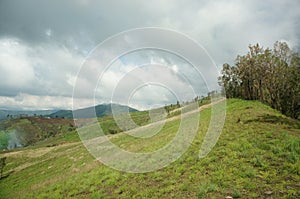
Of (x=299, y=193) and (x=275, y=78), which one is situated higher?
(x=275, y=78)

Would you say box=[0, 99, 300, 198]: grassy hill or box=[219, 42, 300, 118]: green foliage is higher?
box=[219, 42, 300, 118]: green foliage

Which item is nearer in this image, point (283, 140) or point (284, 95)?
point (283, 140)

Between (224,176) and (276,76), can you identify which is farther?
(276,76)

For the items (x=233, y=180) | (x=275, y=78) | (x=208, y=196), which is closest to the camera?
(x=208, y=196)

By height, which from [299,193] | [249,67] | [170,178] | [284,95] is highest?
[249,67]

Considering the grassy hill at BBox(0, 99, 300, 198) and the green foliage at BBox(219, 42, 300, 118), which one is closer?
the grassy hill at BBox(0, 99, 300, 198)

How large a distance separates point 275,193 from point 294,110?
175ft

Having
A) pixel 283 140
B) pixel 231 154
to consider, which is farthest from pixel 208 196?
pixel 283 140

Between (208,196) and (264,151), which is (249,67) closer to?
(264,151)

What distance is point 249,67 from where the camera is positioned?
198 ft

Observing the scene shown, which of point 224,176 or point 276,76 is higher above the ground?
point 276,76

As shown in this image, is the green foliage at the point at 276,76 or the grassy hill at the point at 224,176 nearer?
the grassy hill at the point at 224,176

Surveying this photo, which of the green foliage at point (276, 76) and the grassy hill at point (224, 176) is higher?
the green foliage at point (276, 76)

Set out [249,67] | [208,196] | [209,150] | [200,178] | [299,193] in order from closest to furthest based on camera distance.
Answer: [299,193], [208,196], [200,178], [209,150], [249,67]
